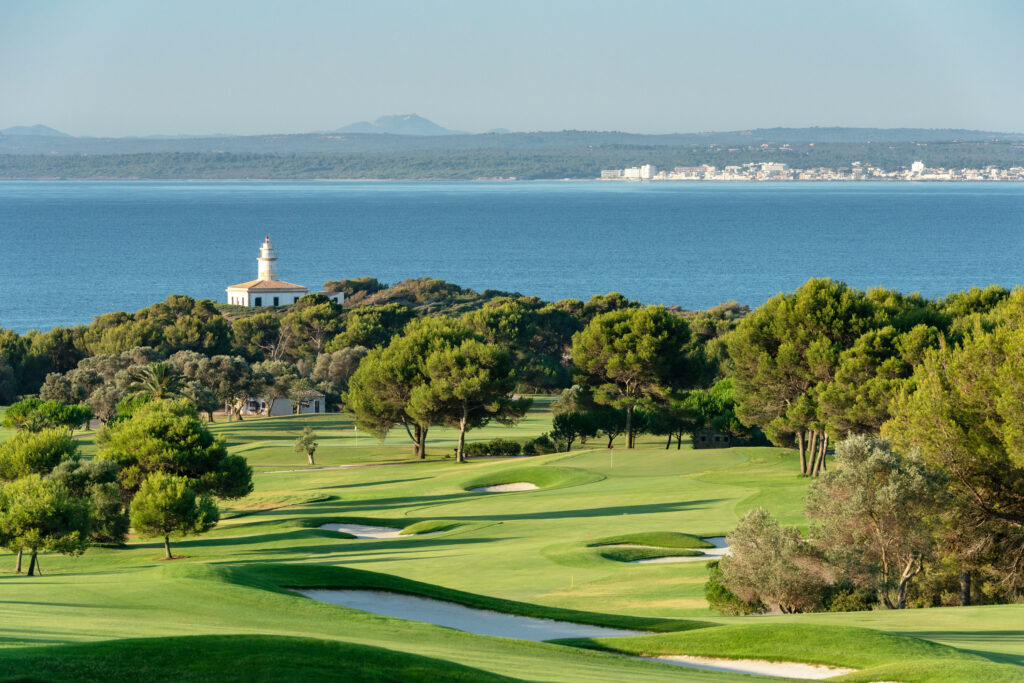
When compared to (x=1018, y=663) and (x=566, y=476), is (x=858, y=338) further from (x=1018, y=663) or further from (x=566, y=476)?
(x=1018, y=663)

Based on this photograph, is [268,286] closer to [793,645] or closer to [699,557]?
[699,557]

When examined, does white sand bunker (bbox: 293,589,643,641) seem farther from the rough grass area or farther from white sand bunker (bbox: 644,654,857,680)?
white sand bunker (bbox: 644,654,857,680)

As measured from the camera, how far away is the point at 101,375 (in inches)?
3051

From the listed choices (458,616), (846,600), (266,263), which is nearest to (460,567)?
(458,616)

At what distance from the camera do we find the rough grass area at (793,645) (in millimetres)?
18281

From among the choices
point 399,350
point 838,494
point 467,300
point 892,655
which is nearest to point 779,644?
point 892,655

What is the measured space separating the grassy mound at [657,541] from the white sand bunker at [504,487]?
14849 millimetres

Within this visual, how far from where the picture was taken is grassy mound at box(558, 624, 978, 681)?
18.3 meters

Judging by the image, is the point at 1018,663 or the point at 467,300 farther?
the point at 467,300

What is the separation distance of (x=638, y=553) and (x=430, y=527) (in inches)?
353

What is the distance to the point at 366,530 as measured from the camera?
41.1 metres

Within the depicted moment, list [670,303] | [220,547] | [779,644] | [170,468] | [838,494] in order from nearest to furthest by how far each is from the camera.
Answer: [779,644] → [838,494] → [220,547] → [170,468] → [670,303]

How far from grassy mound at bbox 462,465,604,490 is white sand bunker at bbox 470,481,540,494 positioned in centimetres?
11

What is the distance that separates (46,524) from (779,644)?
21065 mm
